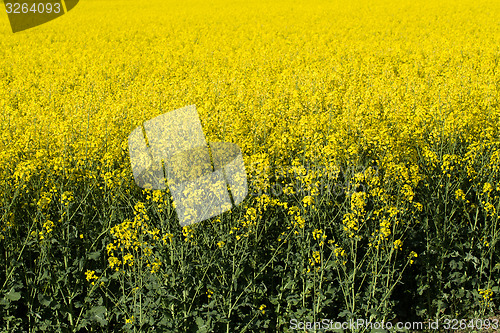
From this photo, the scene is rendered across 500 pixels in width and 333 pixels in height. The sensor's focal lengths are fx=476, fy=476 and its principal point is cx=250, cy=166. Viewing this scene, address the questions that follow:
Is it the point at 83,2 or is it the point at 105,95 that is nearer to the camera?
the point at 105,95

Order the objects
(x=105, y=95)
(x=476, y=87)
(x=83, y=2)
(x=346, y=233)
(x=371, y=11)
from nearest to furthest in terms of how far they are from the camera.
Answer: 1. (x=346, y=233)
2. (x=476, y=87)
3. (x=105, y=95)
4. (x=371, y=11)
5. (x=83, y=2)

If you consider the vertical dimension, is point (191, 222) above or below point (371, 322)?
above

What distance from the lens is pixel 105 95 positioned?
8539 mm

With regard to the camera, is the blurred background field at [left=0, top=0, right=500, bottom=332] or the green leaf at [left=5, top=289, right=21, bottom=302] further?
the blurred background field at [left=0, top=0, right=500, bottom=332]

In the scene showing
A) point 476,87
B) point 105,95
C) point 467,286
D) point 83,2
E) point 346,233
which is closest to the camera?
point 346,233

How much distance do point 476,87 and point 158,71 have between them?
7.04 metres

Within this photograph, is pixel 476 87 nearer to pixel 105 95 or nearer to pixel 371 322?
pixel 371 322

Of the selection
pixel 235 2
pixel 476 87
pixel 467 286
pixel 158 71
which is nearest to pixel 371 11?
pixel 235 2

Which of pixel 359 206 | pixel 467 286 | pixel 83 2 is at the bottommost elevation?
pixel 467 286

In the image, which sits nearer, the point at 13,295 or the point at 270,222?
the point at 13,295

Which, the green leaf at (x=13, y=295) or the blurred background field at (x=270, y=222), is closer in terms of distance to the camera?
the green leaf at (x=13, y=295)

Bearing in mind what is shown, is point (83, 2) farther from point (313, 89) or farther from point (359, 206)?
point (359, 206)

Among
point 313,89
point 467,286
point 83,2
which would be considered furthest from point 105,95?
point 83,2

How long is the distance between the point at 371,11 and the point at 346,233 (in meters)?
20.6
